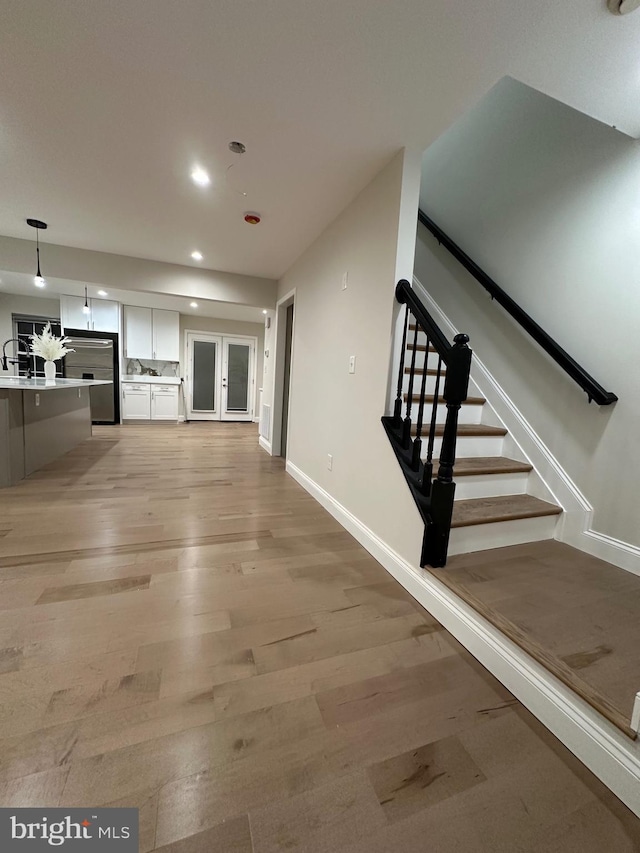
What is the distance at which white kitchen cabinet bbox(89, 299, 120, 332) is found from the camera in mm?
6035

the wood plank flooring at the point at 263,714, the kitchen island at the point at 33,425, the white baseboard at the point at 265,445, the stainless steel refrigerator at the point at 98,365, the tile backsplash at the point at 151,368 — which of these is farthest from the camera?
the tile backsplash at the point at 151,368

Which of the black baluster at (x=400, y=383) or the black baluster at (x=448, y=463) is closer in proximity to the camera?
the black baluster at (x=448, y=463)

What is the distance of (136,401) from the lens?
6.72 metres

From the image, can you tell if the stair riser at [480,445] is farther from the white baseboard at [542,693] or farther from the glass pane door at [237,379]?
the glass pane door at [237,379]

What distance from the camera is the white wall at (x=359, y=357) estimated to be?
1914 mm

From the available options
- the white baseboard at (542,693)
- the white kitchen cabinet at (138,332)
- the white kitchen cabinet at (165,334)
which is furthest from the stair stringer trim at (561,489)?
the white kitchen cabinet at (138,332)

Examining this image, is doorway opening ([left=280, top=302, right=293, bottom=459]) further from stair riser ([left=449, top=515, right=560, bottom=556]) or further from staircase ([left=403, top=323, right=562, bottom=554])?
stair riser ([left=449, top=515, right=560, bottom=556])

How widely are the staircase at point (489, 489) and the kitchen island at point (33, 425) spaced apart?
3396 mm

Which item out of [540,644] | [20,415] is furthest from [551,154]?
[20,415]

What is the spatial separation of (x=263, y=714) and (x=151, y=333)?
278 inches

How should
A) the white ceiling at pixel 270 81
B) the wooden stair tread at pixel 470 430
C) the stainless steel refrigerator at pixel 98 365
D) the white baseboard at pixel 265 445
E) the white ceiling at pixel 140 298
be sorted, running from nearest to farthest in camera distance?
the white ceiling at pixel 270 81 < the wooden stair tread at pixel 470 430 < the white baseboard at pixel 265 445 < the white ceiling at pixel 140 298 < the stainless steel refrigerator at pixel 98 365

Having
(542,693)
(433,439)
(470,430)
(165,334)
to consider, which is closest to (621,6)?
(433,439)

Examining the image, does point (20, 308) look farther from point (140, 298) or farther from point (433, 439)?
point (433, 439)

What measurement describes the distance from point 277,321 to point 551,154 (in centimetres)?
317
